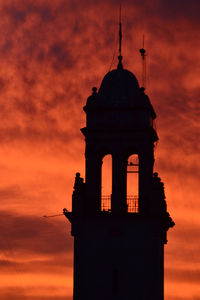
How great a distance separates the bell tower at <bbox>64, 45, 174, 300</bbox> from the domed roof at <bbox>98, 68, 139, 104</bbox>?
0.07 m

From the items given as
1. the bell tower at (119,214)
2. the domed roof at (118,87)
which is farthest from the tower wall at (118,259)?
the domed roof at (118,87)

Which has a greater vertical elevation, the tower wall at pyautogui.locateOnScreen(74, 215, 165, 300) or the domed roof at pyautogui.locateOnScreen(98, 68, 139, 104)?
Result: the domed roof at pyautogui.locateOnScreen(98, 68, 139, 104)

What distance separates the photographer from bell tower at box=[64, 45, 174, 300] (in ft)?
283

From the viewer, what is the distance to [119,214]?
86.5m

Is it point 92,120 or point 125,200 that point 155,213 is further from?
point 92,120

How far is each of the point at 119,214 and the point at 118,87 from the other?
9113mm

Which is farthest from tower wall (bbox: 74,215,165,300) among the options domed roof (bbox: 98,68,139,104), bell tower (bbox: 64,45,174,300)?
domed roof (bbox: 98,68,139,104)

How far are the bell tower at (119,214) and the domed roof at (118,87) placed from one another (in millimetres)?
70

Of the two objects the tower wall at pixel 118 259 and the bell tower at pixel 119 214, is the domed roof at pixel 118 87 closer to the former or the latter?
the bell tower at pixel 119 214

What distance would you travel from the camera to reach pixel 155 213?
283 feet

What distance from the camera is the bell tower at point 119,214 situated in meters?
86.1

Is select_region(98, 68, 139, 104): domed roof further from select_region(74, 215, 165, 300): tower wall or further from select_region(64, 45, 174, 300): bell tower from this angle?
select_region(74, 215, 165, 300): tower wall

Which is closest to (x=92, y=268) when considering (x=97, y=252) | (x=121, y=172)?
(x=97, y=252)

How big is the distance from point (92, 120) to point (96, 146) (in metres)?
1.85
